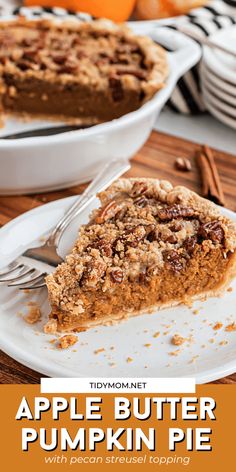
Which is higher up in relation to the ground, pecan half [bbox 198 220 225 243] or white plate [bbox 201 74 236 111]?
white plate [bbox 201 74 236 111]

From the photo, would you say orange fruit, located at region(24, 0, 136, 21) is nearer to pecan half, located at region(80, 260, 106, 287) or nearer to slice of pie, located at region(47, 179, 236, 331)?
slice of pie, located at region(47, 179, 236, 331)

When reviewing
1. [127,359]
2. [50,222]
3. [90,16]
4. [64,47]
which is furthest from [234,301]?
[90,16]

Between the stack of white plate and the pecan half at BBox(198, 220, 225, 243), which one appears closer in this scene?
the pecan half at BBox(198, 220, 225, 243)

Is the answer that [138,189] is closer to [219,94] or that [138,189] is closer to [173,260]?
[173,260]

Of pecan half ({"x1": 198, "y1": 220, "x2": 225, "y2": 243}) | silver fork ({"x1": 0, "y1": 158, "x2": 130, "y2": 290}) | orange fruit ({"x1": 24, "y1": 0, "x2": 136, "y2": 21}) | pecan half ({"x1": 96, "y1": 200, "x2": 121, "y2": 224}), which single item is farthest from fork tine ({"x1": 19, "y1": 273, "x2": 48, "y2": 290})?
orange fruit ({"x1": 24, "y1": 0, "x2": 136, "y2": 21})

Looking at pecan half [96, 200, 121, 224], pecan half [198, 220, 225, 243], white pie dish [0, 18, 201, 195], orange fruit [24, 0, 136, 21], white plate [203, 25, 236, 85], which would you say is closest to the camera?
pecan half [198, 220, 225, 243]

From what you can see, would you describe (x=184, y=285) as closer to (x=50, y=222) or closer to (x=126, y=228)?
(x=126, y=228)

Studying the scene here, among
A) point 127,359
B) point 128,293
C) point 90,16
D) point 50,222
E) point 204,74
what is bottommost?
point 127,359
